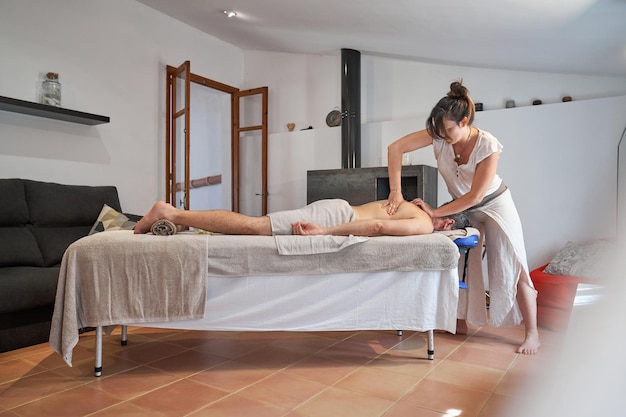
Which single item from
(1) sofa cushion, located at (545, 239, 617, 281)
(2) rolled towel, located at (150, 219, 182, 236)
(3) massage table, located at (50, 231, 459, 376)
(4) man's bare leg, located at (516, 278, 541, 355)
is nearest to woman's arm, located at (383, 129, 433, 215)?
(3) massage table, located at (50, 231, 459, 376)

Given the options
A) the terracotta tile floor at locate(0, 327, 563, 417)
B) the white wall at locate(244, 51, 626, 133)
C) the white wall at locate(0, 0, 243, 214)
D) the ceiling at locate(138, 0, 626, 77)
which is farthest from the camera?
the white wall at locate(244, 51, 626, 133)

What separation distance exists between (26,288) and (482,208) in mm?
2449

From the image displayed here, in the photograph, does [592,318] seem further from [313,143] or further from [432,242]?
[313,143]

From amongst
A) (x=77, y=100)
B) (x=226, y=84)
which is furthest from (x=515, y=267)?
(x=226, y=84)

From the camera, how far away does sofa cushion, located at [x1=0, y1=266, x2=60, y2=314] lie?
219 centimetres

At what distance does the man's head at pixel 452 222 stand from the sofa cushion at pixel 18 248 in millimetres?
2429

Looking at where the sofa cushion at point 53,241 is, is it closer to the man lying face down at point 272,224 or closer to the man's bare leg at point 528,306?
the man lying face down at point 272,224

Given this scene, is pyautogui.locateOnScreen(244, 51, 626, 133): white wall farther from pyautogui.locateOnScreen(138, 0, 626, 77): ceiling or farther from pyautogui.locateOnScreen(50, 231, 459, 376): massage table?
pyautogui.locateOnScreen(50, 231, 459, 376): massage table

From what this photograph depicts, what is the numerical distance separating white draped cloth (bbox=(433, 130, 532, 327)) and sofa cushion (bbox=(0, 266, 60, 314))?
2268 millimetres

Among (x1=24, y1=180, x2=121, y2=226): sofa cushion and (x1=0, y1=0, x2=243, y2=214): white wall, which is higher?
(x1=0, y1=0, x2=243, y2=214): white wall

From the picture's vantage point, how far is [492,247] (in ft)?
7.95

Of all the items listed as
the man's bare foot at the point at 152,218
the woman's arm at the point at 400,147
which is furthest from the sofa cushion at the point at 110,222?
the woman's arm at the point at 400,147

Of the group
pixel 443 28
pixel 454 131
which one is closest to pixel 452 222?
pixel 454 131

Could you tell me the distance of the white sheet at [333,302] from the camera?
190cm
